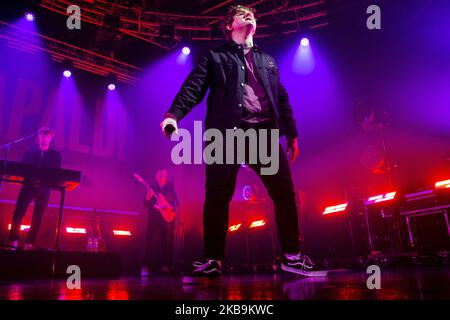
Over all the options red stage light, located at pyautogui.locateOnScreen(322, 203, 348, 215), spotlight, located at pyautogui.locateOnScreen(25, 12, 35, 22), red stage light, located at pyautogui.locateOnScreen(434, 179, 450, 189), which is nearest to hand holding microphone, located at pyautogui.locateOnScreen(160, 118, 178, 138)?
red stage light, located at pyautogui.locateOnScreen(434, 179, 450, 189)

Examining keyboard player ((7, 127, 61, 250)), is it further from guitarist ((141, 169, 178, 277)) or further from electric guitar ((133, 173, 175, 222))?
guitarist ((141, 169, 178, 277))

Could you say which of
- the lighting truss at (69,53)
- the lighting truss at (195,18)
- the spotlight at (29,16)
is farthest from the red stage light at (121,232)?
the spotlight at (29,16)

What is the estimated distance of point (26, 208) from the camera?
511cm

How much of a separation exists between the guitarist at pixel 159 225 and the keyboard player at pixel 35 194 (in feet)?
7.26

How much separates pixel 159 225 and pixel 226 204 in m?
5.13

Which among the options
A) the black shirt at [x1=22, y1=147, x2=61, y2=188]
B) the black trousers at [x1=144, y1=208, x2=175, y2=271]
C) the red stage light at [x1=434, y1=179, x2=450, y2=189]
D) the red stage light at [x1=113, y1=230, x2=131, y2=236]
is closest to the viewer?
the black shirt at [x1=22, y1=147, x2=61, y2=188]

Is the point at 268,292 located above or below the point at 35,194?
below

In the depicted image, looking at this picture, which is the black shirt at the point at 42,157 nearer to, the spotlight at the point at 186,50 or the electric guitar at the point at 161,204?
the electric guitar at the point at 161,204

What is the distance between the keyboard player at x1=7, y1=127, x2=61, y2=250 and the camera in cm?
498

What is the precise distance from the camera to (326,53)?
8523mm

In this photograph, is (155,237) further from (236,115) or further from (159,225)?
(236,115)

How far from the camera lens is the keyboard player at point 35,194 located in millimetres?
4977

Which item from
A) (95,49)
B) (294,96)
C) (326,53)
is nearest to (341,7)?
(326,53)

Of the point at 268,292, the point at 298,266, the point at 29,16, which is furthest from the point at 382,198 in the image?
the point at 29,16
